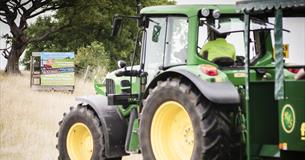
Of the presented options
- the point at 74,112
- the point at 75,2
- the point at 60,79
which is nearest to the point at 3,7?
the point at 75,2

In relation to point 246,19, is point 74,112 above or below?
below

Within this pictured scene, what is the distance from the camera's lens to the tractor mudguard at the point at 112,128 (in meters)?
9.80

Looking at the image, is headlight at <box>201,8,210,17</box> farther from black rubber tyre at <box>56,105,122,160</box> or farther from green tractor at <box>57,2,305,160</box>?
black rubber tyre at <box>56,105,122,160</box>

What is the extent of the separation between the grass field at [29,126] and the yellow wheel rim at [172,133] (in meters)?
4.62

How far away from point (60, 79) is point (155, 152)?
27.1 m

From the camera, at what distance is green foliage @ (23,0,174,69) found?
47312mm

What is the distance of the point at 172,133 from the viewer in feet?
26.8

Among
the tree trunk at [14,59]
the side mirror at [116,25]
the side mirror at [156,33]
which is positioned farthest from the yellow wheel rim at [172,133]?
the tree trunk at [14,59]

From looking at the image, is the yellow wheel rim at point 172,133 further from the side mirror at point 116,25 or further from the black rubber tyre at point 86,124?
the black rubber tyre at point 86,124

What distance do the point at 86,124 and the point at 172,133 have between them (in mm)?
2471

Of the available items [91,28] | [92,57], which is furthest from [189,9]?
[91,28]

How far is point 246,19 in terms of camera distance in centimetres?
710

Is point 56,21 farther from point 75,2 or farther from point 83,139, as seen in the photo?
point 83,139

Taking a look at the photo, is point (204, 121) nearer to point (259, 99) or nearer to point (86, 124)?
point (259, 99)
